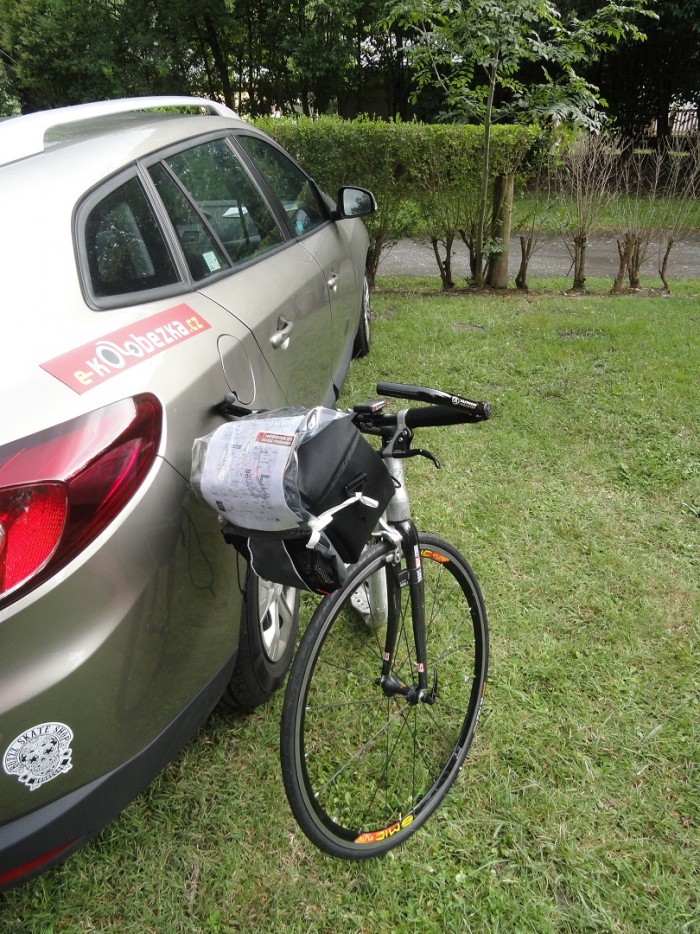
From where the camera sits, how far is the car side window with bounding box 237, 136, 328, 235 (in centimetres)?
324

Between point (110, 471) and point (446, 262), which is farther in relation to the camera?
point (446, 262)

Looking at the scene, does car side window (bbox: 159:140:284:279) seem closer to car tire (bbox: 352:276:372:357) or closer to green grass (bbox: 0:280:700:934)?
green grass (bbox: 0:280:700:934)

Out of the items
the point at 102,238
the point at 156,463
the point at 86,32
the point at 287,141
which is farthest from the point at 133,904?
the point at 86,32

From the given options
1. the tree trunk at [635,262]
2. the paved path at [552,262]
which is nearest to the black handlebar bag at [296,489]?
the tree trunk at [635,262]

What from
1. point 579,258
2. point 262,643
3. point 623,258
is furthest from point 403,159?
point 262,643

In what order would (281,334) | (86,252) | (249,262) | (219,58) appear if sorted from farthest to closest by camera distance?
(219,58), (249,262), (281,334), (86,252)

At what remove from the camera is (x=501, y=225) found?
759 centimetres

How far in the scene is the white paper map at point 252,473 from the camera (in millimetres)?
1371

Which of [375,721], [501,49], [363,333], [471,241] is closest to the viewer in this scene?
[375,721]

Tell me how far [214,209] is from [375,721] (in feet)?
6.21

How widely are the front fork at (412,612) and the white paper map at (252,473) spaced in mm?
472

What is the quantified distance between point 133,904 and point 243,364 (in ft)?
4.83

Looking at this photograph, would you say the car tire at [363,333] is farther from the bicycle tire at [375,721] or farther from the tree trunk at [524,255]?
the bicycle tire at [375,721]

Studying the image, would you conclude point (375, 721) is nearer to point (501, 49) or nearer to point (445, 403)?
point (445, 403)
